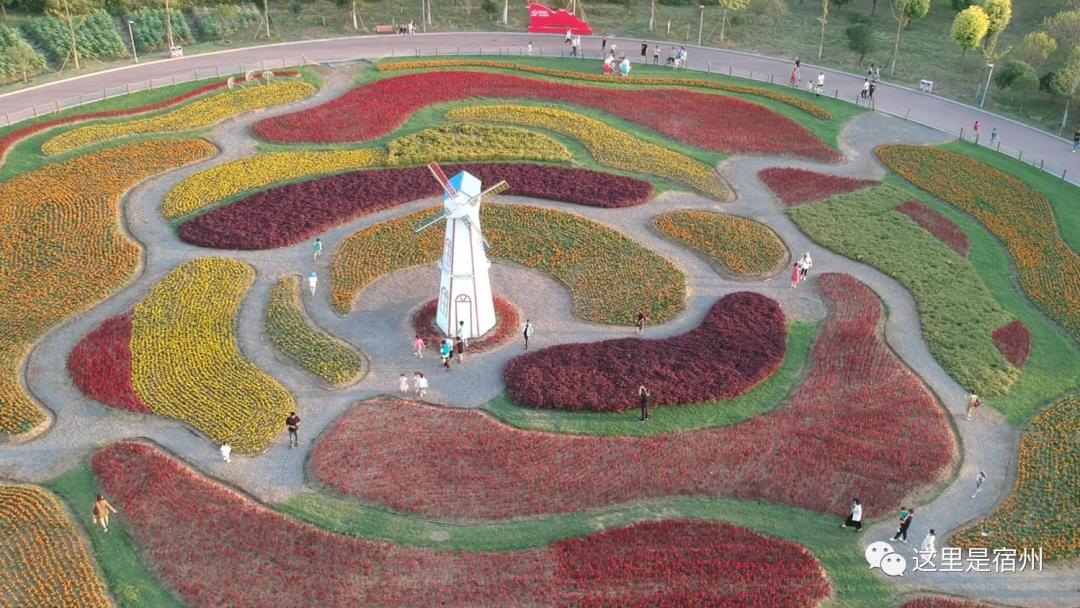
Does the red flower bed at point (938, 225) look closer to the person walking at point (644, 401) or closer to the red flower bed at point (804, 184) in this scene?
the red flower bed at point (804, 184)

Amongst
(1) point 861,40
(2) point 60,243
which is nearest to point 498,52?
(1) point 861,40

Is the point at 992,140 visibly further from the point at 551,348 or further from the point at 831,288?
the point at 551,348

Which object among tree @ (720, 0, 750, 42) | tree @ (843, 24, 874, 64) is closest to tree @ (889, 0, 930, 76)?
tree @ (843, 24, 874, 64)

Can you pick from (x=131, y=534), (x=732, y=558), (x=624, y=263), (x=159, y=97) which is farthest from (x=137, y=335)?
(x=159, y=97)

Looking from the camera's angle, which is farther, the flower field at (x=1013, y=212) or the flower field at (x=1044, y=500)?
the flower field at (x=1013, y=212)

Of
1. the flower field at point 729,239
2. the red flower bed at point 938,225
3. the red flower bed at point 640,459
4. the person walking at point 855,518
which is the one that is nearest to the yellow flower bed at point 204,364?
the red flower bed at point 640,459

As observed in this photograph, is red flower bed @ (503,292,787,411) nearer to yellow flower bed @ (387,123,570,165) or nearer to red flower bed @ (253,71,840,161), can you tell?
yellow flower bed @ (387,123,570,165)
